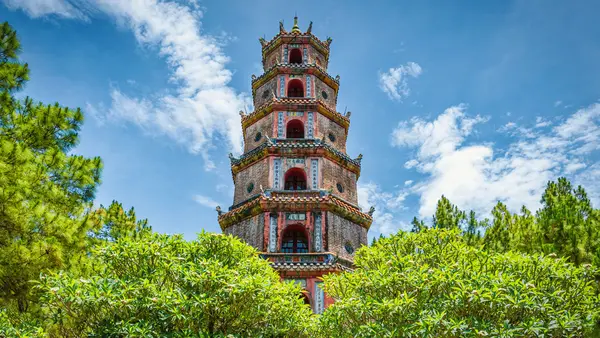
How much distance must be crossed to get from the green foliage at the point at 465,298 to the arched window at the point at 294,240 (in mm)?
7404

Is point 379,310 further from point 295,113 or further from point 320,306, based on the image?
Result: point 295,113

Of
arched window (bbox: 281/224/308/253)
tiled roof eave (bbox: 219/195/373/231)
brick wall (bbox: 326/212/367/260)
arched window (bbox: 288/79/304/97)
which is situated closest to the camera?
brick wall (bbox: 326/212/367/260)

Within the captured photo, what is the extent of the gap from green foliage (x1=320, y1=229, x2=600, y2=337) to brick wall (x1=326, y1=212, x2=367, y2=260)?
6.44 m

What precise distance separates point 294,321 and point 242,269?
5.91 feet

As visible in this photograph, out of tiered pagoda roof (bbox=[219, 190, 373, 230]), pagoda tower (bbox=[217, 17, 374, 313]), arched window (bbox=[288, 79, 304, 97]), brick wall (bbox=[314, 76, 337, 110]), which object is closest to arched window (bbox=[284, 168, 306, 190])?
pagoda tower (bbox=[217, 17, 374, 313])

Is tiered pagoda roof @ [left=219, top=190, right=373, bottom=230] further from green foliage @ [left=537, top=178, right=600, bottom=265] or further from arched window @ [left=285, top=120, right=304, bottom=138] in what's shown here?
green foliage @ [left=537, top=178, right=600, bottom=265]

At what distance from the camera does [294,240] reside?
20.0m

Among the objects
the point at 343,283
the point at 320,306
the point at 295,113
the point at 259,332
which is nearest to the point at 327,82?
the point at 295,113

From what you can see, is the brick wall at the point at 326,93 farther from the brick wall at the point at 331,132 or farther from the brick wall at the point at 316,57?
the brick wall at the point at 316,57

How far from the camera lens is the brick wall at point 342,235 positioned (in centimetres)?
1888

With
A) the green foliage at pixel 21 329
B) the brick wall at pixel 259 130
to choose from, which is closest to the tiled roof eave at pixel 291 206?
the brick wall at pixel 259 130

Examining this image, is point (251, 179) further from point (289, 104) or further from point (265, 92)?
point (265, 92)

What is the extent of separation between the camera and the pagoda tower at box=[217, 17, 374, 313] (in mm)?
18547

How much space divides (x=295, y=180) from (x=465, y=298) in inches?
507
